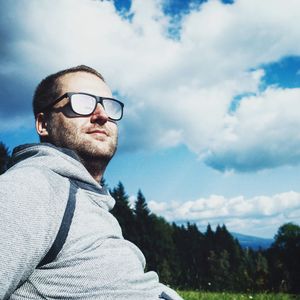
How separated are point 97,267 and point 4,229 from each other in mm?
621

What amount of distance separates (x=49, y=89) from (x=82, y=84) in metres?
0.36

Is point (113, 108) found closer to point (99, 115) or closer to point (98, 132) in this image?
point (99, 115)

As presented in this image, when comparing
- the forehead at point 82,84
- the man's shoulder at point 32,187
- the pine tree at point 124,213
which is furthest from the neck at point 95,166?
the pine tree at point 124,213

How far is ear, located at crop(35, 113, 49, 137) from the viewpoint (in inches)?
136

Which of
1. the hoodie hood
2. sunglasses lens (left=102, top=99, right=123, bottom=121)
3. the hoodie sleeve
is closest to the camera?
the hoodie sleeve

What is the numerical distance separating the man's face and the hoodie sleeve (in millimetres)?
1215

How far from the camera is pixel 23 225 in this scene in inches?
70.9

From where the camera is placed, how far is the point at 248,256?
288ft

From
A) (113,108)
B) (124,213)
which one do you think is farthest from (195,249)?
(113,108)

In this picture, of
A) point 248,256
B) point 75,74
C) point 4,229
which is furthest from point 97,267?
point 248,256

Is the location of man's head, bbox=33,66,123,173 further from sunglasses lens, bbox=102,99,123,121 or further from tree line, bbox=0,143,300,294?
tree line, bbox=0,143,300,294

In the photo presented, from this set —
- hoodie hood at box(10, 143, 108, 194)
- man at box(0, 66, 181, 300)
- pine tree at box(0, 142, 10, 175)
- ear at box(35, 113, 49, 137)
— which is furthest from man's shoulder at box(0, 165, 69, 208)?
pine tree at box(0, 142, 10, 175)

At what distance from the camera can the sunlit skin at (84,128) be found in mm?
3189

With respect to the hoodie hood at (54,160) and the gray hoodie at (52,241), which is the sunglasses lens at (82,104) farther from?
the gray hoodie at (52,241)
